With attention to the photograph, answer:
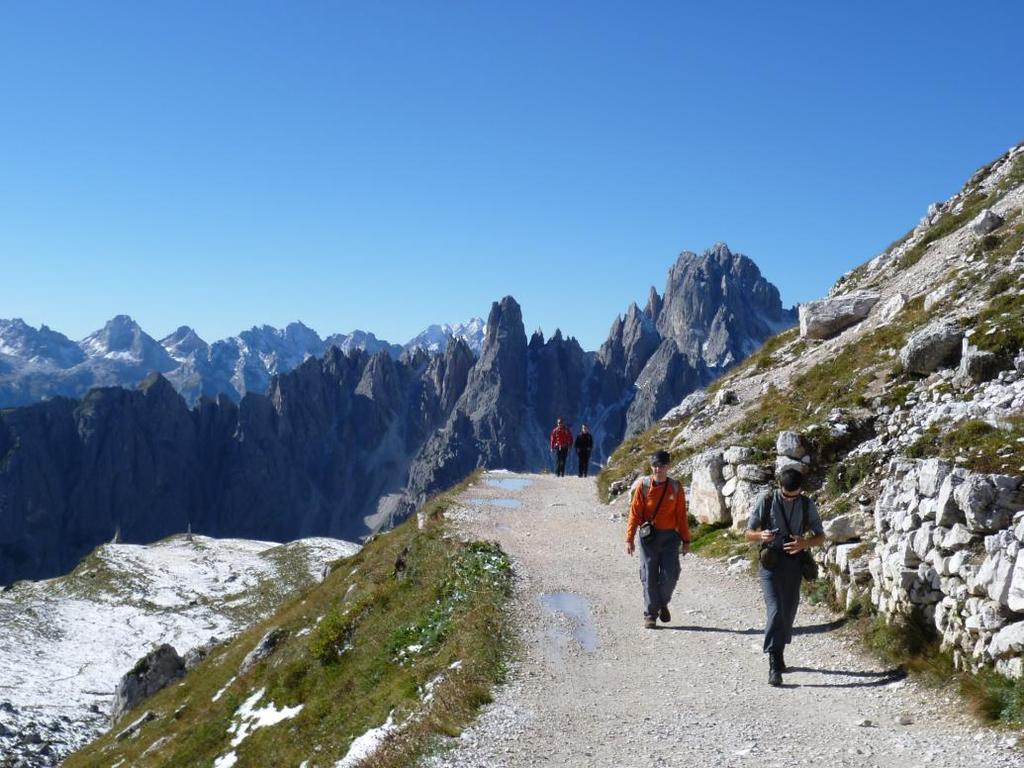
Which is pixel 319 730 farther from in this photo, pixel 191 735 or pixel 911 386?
pixel 911 386

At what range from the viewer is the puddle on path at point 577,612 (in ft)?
48.7

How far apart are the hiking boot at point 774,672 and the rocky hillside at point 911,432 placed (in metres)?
2.17

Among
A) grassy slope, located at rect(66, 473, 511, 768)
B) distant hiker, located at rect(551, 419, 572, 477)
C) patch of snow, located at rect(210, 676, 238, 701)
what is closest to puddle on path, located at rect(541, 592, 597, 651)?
grassy slope, located at rect(66, 473, 511, 768)

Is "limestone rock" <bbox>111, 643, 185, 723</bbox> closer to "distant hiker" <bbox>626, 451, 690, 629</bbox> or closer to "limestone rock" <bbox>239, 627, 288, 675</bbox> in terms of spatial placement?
"limestone rock" <bbox>239, 627, 288, 675</bbox>

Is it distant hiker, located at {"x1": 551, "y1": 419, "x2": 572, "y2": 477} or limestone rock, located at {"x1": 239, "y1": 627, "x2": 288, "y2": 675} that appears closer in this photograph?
limestone rock, located at {"x1": 239, "y1": 627, "x2": 288, "y2": 675}

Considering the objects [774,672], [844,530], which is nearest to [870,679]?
[774,672]

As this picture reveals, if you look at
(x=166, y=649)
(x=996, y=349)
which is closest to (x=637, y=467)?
(x=996, y=349)

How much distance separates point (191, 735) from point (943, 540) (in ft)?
71.0

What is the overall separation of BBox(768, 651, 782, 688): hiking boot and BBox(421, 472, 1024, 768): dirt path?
0.15 meters

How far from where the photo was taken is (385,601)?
69.6 feet

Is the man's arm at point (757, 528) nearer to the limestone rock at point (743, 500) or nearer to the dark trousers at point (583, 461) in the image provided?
the limestone rock at point (743, 500)

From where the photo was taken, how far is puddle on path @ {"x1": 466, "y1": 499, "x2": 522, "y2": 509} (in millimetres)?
31969

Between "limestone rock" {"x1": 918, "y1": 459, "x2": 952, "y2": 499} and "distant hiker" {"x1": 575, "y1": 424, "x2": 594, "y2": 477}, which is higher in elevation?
"distant hiker" {"x1": 575, "y1": 424, "x2": 594, "y2": 477}

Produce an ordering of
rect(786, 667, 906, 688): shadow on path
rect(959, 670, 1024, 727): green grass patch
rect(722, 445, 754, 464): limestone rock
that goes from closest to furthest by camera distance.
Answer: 1. rect(959, 670, 1024, 727): green grass patch
2. rect(786, 667, 906, 688): shadow on path
3. rect(722, 445, 754, 464): limestone rock
